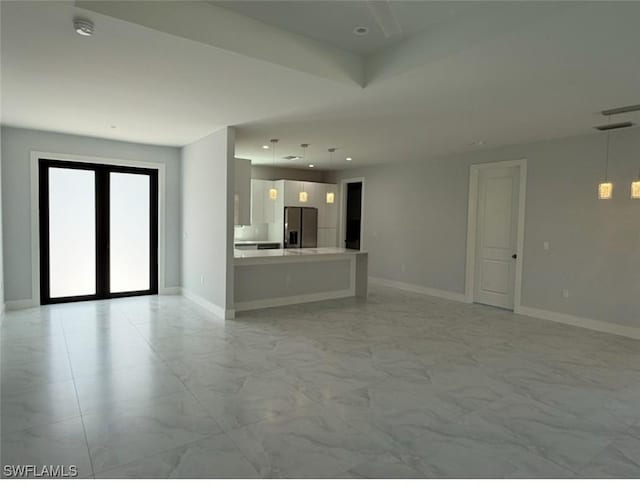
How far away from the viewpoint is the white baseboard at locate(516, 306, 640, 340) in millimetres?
4926

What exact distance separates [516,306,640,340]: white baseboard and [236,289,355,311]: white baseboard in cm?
292

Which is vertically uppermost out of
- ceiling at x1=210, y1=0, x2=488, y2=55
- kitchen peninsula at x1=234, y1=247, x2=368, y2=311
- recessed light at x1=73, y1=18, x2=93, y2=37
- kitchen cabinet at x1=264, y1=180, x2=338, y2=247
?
ceiling at x1=210, y1=0, x2=488, y2=55

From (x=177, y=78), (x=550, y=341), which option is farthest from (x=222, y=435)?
(x=550, y=341)

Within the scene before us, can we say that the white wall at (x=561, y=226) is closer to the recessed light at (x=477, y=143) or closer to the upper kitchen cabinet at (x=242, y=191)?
the recessed light at (x=477, y=143)

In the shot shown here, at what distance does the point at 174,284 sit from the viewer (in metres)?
7.08

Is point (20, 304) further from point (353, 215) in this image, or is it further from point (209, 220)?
point (353, 215)

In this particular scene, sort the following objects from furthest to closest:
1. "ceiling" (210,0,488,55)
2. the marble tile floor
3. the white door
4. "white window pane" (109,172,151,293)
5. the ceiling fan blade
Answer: "white window pane" (109,172,151,293) < the white door < "ceiling" (210,0,488,55) < the marble tile floor < the ceiling fan blade

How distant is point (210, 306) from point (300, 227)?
12.0 feet

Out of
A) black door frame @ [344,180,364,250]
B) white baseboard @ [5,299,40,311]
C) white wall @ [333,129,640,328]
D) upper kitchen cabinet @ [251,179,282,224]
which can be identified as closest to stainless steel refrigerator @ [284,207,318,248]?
upper kitchen cabinet @ [251,179,282,224]

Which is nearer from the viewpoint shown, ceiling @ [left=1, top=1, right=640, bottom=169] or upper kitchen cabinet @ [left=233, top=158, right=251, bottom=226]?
ceiling @ [left=1, top=1, right=640, bottom=169]

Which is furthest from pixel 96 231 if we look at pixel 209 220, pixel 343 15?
pixel 343 15

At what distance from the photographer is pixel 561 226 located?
5.54 meters

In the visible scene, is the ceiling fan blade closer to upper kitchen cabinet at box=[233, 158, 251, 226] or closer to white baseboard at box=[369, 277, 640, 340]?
upper kitchen cabinet at box=[233, 158, 251, 226]

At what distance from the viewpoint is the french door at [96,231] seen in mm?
5978
